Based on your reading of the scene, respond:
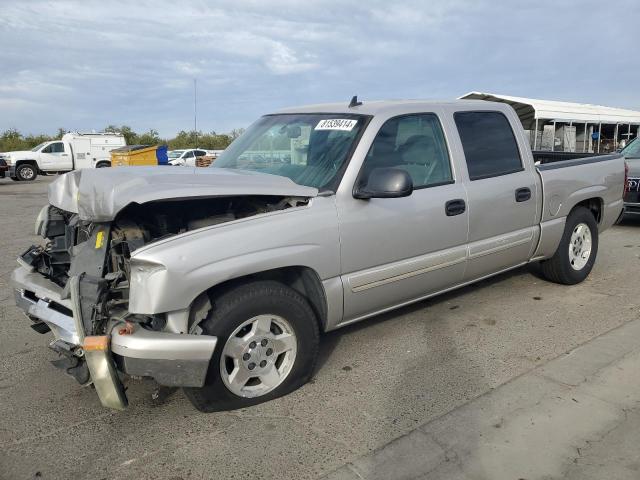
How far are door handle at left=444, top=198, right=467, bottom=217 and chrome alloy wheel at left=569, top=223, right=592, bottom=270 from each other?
1889 mm

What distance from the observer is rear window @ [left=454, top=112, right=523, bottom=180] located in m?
4.30

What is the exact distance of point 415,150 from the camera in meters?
3.98

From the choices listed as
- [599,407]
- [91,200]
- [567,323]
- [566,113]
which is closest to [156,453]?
[91,200]

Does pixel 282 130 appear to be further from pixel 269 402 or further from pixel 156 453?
pixel 156 453

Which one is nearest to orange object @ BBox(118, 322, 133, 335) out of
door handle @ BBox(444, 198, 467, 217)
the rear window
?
door handle @ BBox(444, 198, 467, 217)

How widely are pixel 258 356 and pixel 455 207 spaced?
1.87 metres

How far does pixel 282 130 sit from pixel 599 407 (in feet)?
9.36

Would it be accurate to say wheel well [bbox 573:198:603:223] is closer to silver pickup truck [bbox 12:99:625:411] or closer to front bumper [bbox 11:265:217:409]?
silver pickup truck [bbox 12:99:625:411]

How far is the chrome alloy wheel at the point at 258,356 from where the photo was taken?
3.04 metres

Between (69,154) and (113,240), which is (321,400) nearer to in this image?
(113,240)

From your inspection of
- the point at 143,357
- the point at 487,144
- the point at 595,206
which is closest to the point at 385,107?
the point at 487,144

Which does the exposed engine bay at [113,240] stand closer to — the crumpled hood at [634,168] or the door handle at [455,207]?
the door handle at [455,207]

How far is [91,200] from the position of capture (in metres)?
3.00

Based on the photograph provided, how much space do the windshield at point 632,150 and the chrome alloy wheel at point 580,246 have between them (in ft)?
14.7
